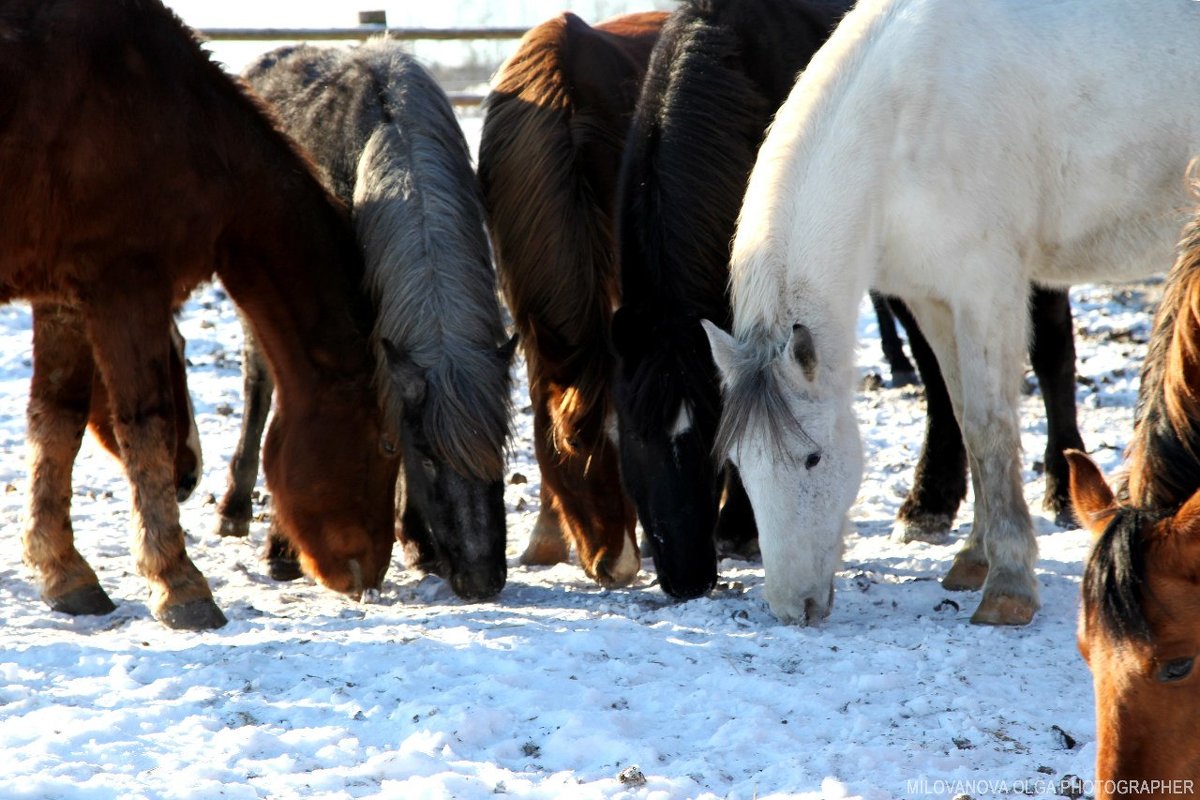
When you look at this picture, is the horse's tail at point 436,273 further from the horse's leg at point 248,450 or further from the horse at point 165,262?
the horse's leg at point 248,450

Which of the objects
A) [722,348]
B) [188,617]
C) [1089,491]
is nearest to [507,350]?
[722,348]

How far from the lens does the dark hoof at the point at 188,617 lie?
4.54 metres

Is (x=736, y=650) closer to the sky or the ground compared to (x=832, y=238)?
closer to the ground

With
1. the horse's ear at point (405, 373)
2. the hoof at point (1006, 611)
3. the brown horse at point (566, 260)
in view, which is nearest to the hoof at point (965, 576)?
the hoof at point (1006, 611)

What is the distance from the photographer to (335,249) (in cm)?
520

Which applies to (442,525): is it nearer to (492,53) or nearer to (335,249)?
(335,249)

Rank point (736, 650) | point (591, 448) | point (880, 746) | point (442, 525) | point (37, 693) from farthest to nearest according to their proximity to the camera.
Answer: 1. point (591, 448)
2. point (442, 525)
3. point (736, 650)
4. point (37, 693)
5. point (880, 746)

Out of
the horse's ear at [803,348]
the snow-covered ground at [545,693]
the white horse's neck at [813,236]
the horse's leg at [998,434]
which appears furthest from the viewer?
the horse's leg at [998,434]

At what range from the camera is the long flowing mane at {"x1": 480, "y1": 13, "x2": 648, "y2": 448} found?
5.17 meters

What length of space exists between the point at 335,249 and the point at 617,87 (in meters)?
1.55

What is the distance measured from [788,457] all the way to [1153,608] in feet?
6.26

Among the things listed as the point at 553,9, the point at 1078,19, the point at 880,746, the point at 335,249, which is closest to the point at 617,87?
the point at 335,249

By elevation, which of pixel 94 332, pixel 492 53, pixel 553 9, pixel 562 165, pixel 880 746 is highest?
pixel 553 9

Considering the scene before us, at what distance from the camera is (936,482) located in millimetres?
5918
